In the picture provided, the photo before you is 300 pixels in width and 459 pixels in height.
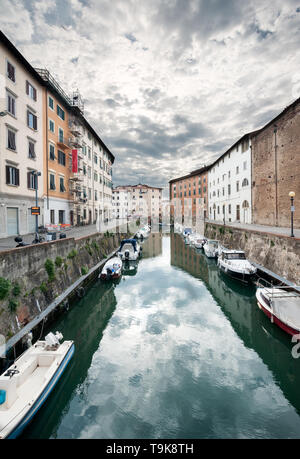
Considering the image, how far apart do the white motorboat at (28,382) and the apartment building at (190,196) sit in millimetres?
54421

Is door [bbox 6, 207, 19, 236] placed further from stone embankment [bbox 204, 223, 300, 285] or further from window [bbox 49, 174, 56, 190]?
stone embankment [bbox 204, 223, 300, 285]

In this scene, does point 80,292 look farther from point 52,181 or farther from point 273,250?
point 52,181

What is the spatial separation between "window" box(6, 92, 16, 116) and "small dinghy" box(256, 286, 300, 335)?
79.8ft

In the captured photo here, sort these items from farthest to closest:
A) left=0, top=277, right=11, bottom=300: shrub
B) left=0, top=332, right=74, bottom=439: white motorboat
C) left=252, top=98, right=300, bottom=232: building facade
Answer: left=252, top=98, right=300, bottom=232: building facade, left=0, top=277, right=11, bottom=300: shrub, left=0, top=332, right=74, bottom=439: white motorboat

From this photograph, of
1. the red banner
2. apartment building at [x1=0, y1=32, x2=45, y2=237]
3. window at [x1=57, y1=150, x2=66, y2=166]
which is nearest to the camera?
apartment building at [x1=0, y1=32, x2=45, y2=237]

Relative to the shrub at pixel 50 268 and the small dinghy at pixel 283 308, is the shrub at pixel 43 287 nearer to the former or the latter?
the shrub at pixel 50 268

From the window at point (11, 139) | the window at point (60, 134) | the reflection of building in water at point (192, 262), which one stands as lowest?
the reflection of building in water at point (192, 262)

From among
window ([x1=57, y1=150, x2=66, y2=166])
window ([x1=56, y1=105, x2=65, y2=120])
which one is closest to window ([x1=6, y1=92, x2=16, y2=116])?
window ([x1=57, y1=150, x2=66, y2=166])

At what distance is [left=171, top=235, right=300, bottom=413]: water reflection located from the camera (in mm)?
8101

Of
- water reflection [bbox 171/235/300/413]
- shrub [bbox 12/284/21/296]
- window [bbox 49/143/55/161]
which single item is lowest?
water reflection [bbox 171/235/300/413]

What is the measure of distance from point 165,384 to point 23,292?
728 cm

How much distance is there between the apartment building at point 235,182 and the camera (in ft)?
118

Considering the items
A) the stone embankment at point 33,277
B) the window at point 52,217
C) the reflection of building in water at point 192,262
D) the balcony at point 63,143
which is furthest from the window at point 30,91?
the reflection of building in water at point 192,262
